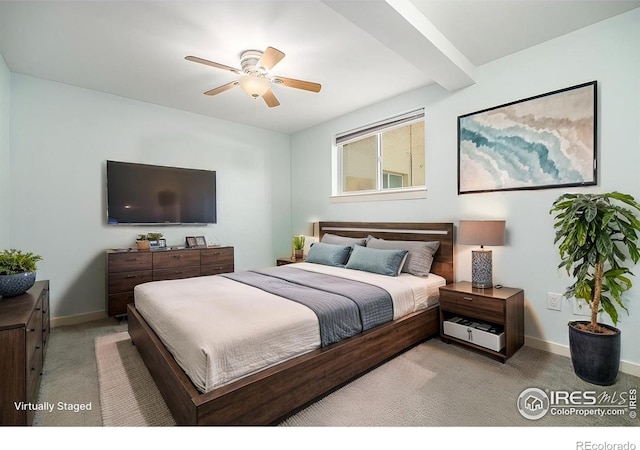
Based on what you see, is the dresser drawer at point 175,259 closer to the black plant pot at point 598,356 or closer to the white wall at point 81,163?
the white wall at point 81,163

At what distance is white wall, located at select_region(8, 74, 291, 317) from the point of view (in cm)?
322

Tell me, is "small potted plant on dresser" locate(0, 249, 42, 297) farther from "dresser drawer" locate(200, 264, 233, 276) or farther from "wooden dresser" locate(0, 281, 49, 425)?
"dresser drawer" locate(200, 264, 233, 276)

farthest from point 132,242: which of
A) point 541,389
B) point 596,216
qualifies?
point 596,216

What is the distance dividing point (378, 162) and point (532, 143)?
1858 millimetres

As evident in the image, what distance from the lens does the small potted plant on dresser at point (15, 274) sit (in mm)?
2055

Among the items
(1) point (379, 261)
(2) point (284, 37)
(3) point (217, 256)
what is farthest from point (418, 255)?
(3) point (217, 256)

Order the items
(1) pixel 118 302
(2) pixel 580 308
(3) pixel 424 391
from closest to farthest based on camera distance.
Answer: (3) pixel 424 391
(2) pixel 580 308
(1) pixel 118 302

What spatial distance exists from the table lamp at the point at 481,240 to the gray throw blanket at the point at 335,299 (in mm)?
982

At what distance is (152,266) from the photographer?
362 centimetres

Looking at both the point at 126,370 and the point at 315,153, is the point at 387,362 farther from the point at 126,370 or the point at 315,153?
the point at 315,153

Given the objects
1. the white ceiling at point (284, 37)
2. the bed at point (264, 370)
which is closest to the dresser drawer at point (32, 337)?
the bed at point (264, 370)

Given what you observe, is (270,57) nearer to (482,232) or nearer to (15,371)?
(482,232)

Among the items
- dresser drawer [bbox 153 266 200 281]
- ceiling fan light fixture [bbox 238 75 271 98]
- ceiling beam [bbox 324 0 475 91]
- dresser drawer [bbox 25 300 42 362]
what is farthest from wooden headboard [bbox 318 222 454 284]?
dresser drawer [bbox 25 300 42 362]
